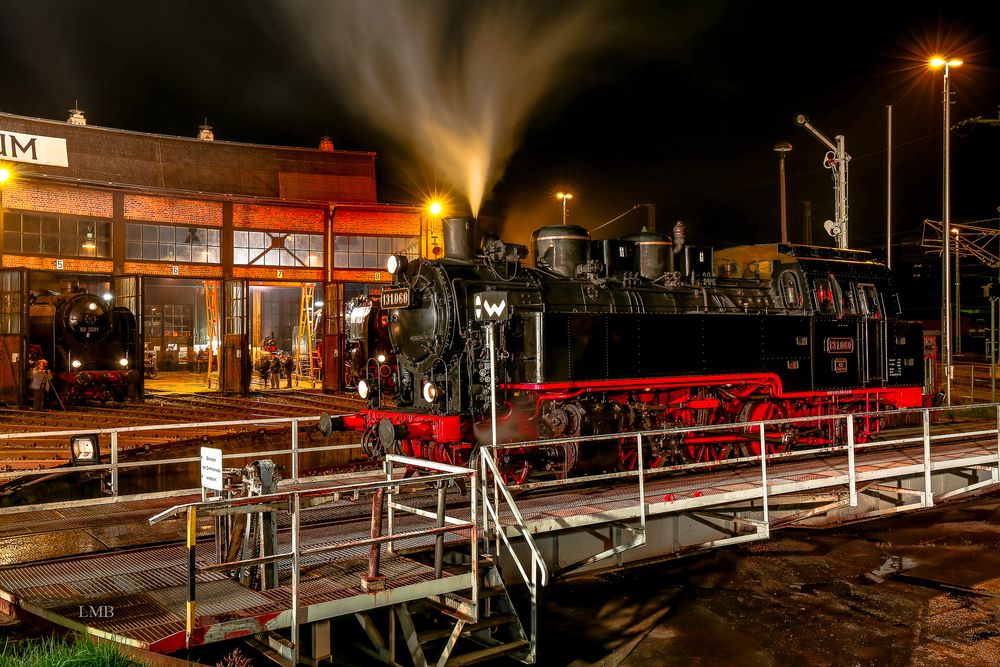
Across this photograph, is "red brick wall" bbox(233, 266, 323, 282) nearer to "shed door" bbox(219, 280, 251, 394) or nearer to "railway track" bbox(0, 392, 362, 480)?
"shed door" bbox(219, 280, 251, 394)

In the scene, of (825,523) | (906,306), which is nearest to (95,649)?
(825,523)

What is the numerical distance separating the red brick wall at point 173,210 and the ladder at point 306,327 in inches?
143

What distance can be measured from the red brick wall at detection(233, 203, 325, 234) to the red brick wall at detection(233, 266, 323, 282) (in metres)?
1.30

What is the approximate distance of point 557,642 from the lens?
8594mm

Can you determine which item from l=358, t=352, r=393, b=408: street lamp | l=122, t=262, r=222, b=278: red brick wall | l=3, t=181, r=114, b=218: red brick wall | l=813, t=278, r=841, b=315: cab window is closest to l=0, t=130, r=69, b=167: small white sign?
l=3, t=181, r=114, b=218: red brick wall

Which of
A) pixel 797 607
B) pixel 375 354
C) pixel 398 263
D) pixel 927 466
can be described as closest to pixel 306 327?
pixel 375 354

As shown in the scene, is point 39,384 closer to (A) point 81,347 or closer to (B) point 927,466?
(A) point 81,347

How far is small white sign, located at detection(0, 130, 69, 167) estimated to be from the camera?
22.8 meters

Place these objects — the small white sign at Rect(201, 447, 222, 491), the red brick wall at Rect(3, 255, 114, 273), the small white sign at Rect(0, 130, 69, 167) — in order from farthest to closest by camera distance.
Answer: the red brick wall at Rect(3, 255, 114, 273) → the small white sign at Rect(0, 130, 69, 167) → the small white sign at Rect(201, 447, 222, 491)

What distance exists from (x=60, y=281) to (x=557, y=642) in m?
22.2

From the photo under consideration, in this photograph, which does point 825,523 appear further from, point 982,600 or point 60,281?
point 60,281

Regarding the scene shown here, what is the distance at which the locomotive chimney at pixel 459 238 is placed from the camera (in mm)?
11852

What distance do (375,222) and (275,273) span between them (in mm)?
3742

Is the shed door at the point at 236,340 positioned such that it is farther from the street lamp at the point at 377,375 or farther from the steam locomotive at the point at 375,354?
the street lamp at the point at 377,375
